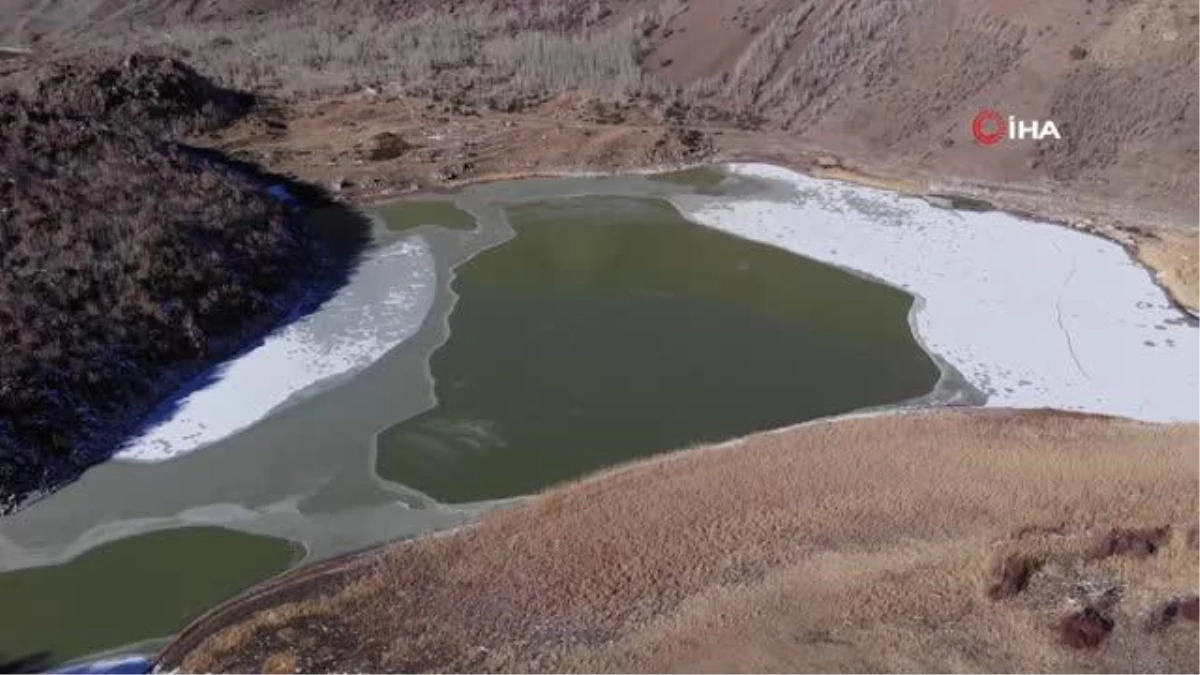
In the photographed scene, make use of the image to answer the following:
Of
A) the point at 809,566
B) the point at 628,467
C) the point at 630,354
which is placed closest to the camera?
the point at 809,566

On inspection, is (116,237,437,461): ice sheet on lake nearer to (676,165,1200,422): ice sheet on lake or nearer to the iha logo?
(676,165,1200,422): ice sheet on lake

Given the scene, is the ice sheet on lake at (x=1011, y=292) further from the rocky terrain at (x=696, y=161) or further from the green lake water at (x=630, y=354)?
the rocky terrain at (x=696, y=161)

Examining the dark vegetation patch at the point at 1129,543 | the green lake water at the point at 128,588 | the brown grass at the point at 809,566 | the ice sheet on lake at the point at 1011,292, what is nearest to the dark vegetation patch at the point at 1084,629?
the brown grass at the point at 809,566

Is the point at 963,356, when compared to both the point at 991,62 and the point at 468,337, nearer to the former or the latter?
the point at 468,337

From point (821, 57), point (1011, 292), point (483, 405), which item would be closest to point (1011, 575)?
point (483, 405)

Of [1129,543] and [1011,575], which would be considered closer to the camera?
[1011,575]

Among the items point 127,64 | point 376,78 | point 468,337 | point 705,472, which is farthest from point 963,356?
point 127,64

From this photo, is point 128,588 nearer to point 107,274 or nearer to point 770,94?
point 107,274
